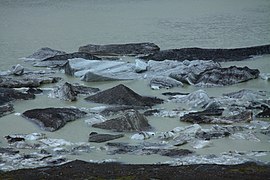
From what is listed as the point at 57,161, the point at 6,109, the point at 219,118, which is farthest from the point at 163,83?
the point at 57,161

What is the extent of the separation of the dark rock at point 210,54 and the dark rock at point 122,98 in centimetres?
282

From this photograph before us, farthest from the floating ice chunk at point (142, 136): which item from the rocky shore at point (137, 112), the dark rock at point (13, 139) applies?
the dark rock at point (13, 139)

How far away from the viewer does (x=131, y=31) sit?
14.0m

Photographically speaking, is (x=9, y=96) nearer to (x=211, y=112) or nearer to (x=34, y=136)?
(x=34, y=136)

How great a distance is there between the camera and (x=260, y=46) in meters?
11.0

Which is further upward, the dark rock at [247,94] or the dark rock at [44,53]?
the dark rock at [44,53]

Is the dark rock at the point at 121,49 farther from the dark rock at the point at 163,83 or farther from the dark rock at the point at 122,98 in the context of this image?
the dark rock at the point at 122,98

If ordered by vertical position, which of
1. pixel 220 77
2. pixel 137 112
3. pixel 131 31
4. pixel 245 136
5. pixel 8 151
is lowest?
pixel 8 151

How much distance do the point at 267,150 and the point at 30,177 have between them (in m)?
2.23

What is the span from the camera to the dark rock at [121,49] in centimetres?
1105

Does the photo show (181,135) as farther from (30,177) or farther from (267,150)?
(30,177)

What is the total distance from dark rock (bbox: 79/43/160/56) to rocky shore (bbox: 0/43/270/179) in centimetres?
4

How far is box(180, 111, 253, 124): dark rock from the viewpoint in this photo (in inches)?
253

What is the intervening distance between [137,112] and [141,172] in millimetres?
1948
